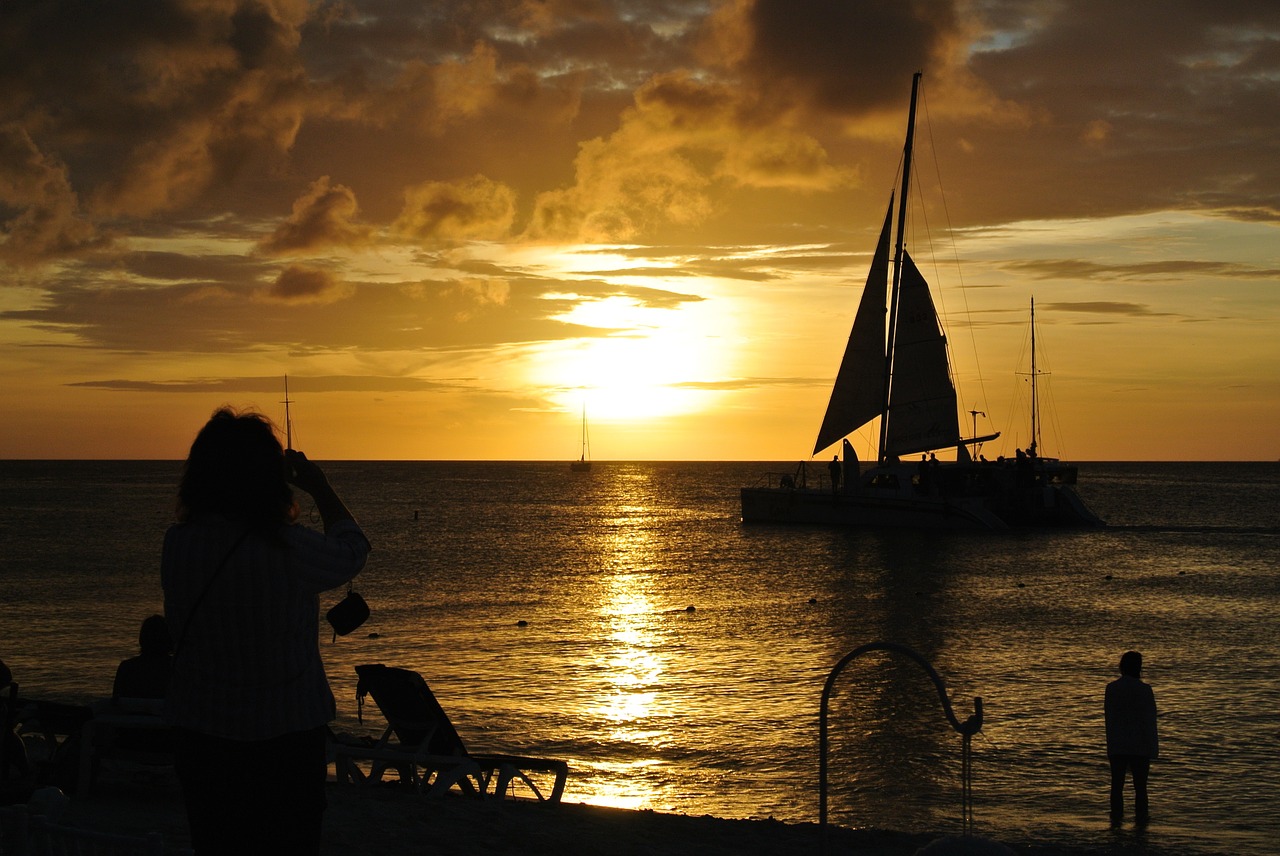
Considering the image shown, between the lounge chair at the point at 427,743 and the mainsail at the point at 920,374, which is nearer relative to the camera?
the lounge chair at the point at 427,743

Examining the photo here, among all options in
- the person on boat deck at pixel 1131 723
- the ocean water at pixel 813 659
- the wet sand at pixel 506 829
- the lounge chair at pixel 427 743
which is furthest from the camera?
the ocean water at pixel 813 659

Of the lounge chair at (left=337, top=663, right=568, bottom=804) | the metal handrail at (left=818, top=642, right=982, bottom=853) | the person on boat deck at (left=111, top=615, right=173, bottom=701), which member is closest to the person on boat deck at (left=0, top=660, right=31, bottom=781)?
the person on boat deck at (left=111, top=615, right=173, bottom=701)

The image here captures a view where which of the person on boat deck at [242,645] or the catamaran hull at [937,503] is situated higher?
the person on boat deck at [242,645]

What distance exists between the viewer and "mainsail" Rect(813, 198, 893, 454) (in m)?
55.3

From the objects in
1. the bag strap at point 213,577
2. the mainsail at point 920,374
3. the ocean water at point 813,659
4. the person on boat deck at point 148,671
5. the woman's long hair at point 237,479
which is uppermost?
the mainsail at point 920,374

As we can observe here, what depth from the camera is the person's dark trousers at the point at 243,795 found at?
366 cm

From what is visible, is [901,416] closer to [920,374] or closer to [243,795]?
[920,374]

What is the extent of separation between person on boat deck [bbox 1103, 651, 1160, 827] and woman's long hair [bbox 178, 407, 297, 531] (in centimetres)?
925

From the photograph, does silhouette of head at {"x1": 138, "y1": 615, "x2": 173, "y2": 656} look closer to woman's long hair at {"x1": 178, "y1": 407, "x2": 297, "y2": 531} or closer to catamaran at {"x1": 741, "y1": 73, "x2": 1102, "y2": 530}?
woman's long hair at {"x1": 178, "y1": 407, "x2": 297, "y2": 531}

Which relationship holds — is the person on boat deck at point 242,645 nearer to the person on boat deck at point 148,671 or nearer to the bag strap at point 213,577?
the bag strap at point 213,577

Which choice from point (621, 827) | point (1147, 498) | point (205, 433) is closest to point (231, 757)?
point (205, 433)

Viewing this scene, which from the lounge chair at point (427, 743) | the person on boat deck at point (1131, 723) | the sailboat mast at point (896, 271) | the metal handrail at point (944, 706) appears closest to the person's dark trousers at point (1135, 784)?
the person on boat deck at point (1131, 723)

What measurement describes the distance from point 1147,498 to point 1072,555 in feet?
251

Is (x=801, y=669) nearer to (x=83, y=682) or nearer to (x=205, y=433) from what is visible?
(x=83, y=682)
